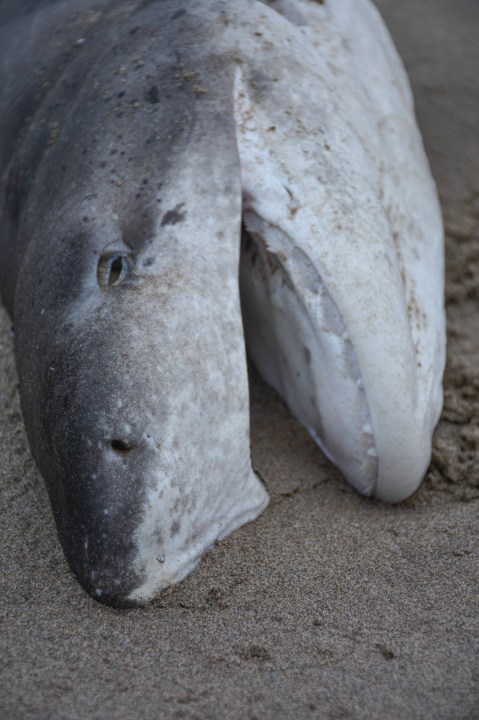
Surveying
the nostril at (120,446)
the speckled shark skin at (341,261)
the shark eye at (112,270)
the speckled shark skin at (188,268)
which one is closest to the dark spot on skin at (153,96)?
the speckled shark skin at (188,268)

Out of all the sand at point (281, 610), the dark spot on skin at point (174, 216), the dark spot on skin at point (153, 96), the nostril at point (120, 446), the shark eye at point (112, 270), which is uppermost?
the dark spot on skin at point (153, 96)

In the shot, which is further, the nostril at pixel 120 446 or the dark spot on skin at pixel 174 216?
the dark spot on skin at pixel 174 216

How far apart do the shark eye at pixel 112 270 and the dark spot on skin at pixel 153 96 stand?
0.34 metres

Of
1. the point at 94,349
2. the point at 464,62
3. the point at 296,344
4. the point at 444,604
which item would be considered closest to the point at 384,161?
the point at 296,344

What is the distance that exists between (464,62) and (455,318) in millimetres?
1916

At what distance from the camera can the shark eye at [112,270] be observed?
154cm

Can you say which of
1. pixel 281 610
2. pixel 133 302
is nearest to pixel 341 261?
pixel 133 302

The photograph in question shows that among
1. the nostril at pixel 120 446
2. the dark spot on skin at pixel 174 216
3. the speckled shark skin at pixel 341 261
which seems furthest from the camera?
the speckled shark skin at pixel 341 261

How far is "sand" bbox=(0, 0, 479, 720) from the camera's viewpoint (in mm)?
1334

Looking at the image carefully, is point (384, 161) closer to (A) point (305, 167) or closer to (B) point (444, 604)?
(A) point (305, 167)

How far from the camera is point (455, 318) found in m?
2.45

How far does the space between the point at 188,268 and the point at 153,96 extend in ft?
1.24

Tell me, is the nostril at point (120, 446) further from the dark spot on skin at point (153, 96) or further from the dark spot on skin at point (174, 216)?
the dark spot on skin at point (153, 96)

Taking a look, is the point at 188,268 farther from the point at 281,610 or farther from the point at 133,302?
the point at 281,610
